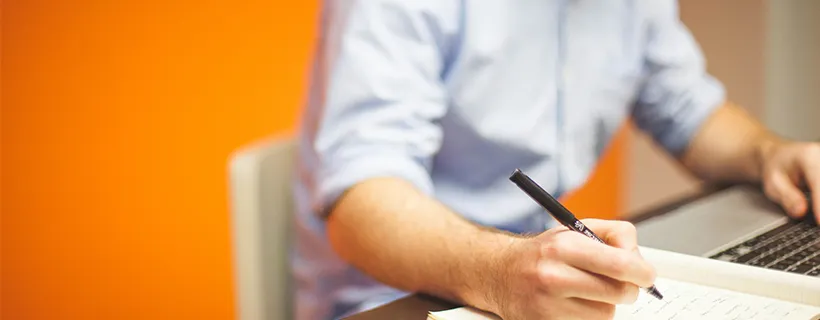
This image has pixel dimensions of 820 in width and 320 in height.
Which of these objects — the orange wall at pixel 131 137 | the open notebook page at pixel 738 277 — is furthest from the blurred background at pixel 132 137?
the open notebook page at pixel 738 277

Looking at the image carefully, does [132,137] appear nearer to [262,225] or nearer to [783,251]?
[262,225]

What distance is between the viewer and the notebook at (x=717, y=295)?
0.59m

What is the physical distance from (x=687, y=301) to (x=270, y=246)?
0.51m

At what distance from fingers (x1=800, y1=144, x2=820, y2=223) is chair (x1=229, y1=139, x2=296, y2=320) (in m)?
0.57

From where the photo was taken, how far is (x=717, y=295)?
621 millimetres

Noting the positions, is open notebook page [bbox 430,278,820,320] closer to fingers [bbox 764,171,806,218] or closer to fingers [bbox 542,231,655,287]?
fingers [bbox 542,231,655,287]

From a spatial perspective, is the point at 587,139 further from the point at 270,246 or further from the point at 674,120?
the point at 270,246

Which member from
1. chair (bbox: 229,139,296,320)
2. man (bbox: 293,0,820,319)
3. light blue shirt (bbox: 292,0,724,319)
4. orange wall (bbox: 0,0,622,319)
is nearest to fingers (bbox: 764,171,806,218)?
man (bbox: 293,0,820,319)

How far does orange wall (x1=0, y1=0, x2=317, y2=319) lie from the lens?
1313mm

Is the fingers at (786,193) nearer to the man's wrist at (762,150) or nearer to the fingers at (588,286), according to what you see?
the man's wrist at (762,150)

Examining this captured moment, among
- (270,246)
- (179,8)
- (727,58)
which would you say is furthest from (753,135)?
(727,58)

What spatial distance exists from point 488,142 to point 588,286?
1.56ft

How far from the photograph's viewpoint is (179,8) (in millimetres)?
1438

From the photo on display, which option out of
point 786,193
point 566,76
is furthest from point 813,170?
point 566,76
